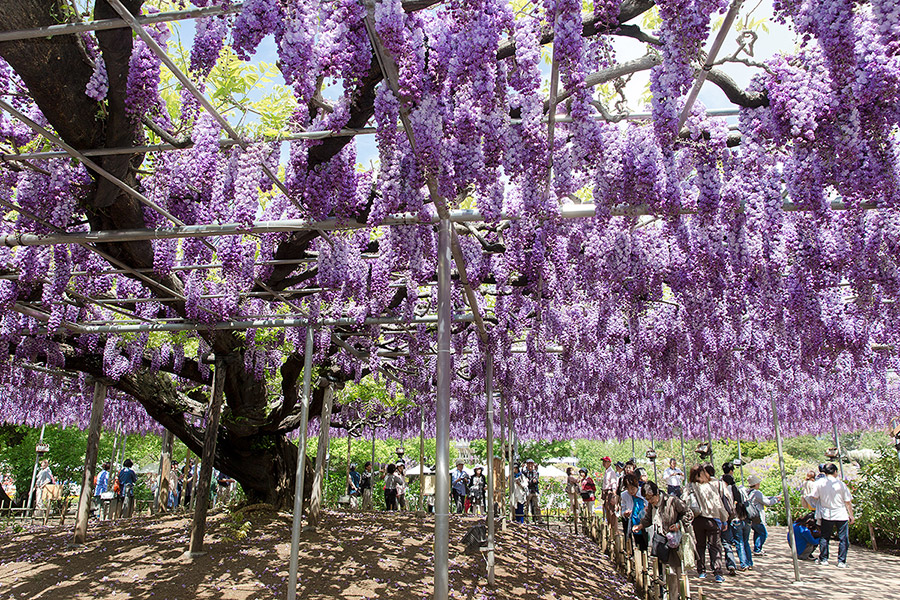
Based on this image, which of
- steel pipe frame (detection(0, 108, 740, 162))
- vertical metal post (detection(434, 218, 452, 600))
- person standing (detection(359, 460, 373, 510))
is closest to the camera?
vertical metal post (detection(434, 218, 452, 600))

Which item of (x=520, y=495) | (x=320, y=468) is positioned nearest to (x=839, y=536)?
(x=520, y=495)

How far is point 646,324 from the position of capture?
952cm

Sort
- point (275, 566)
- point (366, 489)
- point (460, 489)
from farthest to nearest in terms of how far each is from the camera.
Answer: point (366, 489) → point (460, 489) → point (275, 566)

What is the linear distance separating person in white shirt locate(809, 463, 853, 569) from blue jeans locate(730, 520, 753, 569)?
1.34m

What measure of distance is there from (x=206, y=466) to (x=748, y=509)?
28.2 ft

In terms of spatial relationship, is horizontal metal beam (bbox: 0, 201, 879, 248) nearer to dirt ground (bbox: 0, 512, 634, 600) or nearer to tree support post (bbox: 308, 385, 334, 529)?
dirt ground (bbox: 0, 512, 634, 600)

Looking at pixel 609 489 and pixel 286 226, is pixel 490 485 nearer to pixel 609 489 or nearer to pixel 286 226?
pixel 286 226

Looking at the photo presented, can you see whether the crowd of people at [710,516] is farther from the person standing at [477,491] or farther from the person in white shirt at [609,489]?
the person standing at [477,491]

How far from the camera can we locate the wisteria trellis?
299cm

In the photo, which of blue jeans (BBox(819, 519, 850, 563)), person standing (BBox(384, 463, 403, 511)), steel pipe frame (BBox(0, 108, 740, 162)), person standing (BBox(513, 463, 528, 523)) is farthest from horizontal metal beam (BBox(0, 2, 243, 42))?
person standing (BBox(513, 463, 528, 523))

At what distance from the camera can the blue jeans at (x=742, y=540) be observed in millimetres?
9508

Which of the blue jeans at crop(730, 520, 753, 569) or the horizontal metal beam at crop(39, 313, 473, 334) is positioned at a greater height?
the horizontal metal beam at crop(39, 313, 473, 334)

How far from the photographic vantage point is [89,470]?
30.8 ft

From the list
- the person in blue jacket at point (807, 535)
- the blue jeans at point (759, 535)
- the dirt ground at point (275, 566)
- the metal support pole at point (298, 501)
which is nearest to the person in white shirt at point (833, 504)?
the person in blue jacket at point (807, 535)
